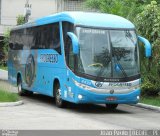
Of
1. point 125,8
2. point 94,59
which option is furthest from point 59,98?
point 125,8

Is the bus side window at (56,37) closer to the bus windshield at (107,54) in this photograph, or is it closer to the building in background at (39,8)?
the bus windshield at (107,54)

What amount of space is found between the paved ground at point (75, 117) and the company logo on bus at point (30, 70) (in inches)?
104

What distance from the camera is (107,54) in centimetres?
1870

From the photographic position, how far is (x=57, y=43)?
20234 millimetres

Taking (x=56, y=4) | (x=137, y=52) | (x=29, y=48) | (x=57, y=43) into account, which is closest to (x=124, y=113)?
(x=137, y=52)

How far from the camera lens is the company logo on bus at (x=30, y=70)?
2403 centimetres

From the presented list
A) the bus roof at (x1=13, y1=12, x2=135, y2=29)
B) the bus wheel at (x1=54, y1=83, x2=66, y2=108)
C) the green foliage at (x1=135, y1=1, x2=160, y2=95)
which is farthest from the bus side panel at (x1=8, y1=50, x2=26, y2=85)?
the bus roof at (x1=13, y1=12, x2=135, y2=29)

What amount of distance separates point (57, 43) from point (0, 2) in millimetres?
34201

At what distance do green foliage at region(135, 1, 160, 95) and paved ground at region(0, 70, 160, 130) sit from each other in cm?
241

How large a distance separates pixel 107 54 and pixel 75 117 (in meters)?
2.90

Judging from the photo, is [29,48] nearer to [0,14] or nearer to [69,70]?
[69,70]

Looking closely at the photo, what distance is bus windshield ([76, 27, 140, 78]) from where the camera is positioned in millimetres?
18453

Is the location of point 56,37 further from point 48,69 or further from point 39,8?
point 39,8

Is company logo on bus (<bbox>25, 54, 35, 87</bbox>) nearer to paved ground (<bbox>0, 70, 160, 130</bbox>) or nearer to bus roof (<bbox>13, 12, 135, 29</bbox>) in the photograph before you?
paved ground (<bbox>0, 70, 160, 130</bbox>)
